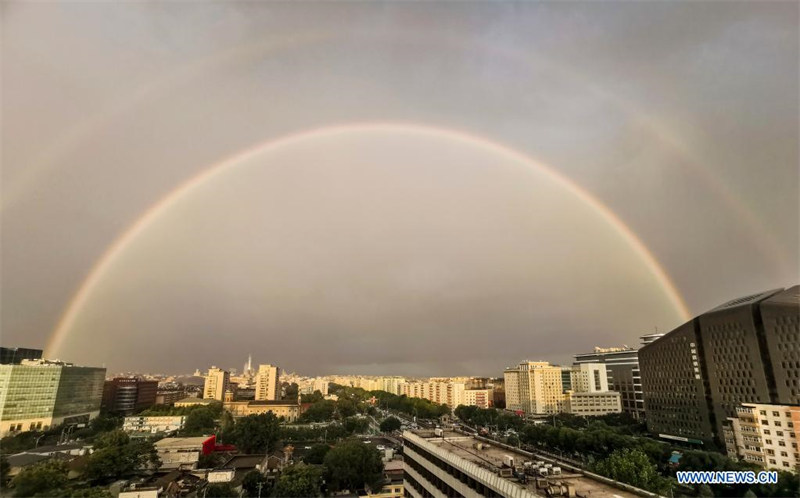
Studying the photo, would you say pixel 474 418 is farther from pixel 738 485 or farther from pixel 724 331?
pixel 738 485

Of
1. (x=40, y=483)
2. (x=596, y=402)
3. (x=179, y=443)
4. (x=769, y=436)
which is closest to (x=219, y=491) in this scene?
(x=40, y=483)

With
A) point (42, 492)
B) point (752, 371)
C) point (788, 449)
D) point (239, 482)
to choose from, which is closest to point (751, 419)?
point (788, 449)

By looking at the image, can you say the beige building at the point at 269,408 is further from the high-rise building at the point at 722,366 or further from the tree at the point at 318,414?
→ the high-rise building at the point at 722,366

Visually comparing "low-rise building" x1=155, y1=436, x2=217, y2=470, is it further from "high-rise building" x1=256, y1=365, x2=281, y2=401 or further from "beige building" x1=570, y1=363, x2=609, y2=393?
"beige building" x1=570, y1=363, x2=609, y2=393

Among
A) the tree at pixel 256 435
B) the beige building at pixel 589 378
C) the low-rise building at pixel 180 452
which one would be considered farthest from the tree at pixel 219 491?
the beige building at pixel 589 378

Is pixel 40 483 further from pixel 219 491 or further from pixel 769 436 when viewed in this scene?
pixel 769 436
